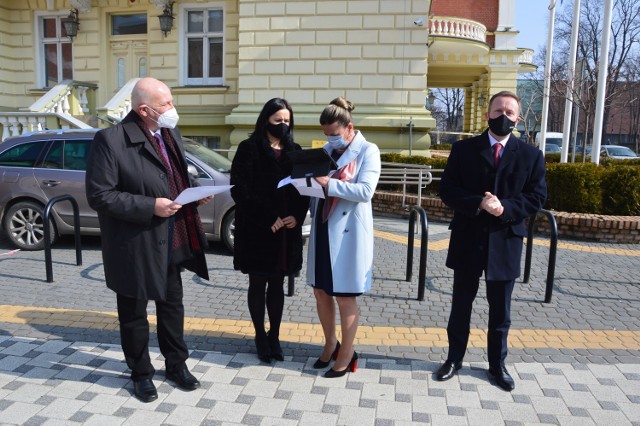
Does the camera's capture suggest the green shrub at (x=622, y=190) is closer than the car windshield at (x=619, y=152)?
Yes

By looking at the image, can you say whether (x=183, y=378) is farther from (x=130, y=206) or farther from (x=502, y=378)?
A: (x=502, y=378)

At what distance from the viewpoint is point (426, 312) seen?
5480mm

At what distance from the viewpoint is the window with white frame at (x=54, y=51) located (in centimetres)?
1638

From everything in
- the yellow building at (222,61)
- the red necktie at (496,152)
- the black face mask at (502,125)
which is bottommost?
→ the red necktie at (496,152)

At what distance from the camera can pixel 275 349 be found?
4.27 meters

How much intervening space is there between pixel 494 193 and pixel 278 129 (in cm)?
153

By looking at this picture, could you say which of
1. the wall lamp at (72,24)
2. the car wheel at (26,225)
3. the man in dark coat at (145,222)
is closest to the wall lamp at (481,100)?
the wall lamp at (72,24)

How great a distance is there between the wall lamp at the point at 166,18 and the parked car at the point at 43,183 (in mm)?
8082

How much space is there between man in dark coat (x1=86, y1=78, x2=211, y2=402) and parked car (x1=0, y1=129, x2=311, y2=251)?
3963mm

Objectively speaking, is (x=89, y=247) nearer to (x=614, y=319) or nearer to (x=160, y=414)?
(x=160, y=414)

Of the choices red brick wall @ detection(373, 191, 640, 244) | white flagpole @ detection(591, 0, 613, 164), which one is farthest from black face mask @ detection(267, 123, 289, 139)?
white flagpole @ detection(591, 0, 613, 164)

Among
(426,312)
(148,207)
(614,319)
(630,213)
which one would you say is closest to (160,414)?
(148,207)

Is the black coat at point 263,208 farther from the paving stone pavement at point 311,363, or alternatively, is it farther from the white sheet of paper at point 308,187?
the paving stone pavement at point 311,363

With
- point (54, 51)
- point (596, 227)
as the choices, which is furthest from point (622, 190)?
point (54, 51)
